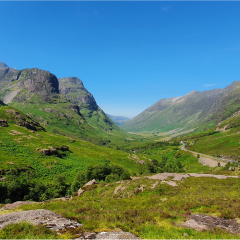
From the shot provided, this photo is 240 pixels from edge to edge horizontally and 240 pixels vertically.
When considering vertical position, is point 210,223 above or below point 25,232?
below

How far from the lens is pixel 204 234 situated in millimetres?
12469

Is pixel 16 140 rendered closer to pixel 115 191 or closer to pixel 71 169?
pixel 71 169

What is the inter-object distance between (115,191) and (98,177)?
80.5 feet

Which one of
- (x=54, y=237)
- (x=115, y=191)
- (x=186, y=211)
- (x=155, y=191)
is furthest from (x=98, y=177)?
(x=54, y=237)

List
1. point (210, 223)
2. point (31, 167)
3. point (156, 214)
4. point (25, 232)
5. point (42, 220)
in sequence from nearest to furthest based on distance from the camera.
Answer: point (25, 232) → point (210, 223) → point (42, 220) → point (156, 214) → point (31, 167)

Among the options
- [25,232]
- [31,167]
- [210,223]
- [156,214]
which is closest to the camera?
[25,232]

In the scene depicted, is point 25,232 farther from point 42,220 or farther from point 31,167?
point 31,167

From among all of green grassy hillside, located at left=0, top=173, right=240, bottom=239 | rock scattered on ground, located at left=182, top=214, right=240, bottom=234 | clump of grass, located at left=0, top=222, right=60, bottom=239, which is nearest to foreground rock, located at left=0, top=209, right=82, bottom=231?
clump of grass, located at left=0, top=222, right=60, bottom=239

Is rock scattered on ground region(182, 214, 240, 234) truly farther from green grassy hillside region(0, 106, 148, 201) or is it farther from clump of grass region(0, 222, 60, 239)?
green grassy hillside region(0, 106, 148, 201)

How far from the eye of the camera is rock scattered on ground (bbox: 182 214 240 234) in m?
13.7

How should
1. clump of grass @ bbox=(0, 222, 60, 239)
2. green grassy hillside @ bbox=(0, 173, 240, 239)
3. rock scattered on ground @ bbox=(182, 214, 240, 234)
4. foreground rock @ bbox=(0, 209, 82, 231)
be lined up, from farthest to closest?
foreground rock @ bbox=(0, 209, 82, 231)
rock scattered on ground @ bbox=(182, 214, 240, 234)
green grassy hillside @ bbox=(0, 173, 240, 239)
clump of grass @ bbox=(0, 222, 60, 239)

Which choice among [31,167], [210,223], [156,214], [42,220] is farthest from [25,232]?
[31,167]

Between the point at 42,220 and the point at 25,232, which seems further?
the point at 42,220

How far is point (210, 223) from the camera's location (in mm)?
14797
